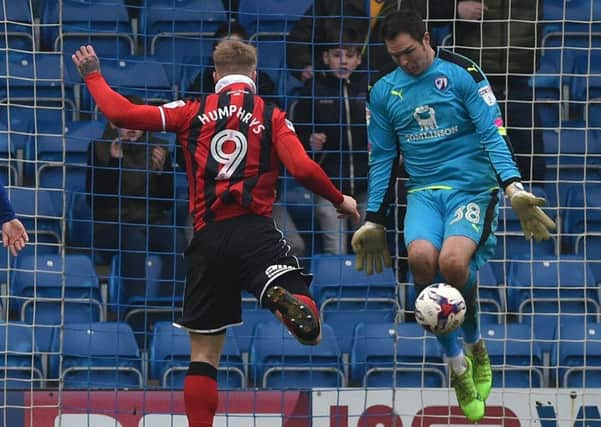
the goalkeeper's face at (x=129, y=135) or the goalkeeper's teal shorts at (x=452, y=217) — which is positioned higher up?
the goalkeeper's face at (x=129, y=135)

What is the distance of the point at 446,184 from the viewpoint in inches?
342

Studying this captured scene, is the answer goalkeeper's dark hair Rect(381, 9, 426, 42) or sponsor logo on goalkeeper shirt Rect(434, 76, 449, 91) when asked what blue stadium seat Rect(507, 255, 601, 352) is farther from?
goalkeeper's dark hair Rect(381, 9, 426, 42)

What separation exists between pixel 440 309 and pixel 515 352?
2.08m

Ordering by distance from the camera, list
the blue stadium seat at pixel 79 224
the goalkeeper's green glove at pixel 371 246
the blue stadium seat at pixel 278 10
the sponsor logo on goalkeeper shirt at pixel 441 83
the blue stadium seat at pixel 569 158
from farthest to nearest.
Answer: the blue stadium seat at pixel 278 10 → the blue stadium seat at pixel 569 158 → the blue stadium seat at pixel 79 224 → the goalkeeper's green glove at pixel 371 246 → the sponsor logo on goalkeeper shirt at pixel 441 83

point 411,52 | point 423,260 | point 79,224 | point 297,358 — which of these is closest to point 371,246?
point 423,260

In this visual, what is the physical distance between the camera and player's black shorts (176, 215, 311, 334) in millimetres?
7863

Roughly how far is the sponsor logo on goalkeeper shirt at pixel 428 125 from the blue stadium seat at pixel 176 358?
2.18 meters

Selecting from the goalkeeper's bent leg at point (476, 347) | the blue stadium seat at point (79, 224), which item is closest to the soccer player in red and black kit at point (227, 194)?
the goalkeeper's bent leg at point (476, 347)

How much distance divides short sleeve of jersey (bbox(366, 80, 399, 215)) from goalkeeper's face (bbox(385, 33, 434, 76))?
24 centimetres

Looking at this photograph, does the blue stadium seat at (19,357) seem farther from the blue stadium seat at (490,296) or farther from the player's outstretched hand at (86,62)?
the blue stadium seat at (490,296)

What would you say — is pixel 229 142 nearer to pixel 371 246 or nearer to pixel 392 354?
pixel 371 246

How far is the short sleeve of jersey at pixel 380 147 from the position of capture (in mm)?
8781

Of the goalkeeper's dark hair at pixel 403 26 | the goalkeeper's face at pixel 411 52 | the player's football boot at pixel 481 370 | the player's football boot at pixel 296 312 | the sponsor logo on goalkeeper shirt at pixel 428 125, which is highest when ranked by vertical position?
the goalkeeper's dark hair at pixel 403 26

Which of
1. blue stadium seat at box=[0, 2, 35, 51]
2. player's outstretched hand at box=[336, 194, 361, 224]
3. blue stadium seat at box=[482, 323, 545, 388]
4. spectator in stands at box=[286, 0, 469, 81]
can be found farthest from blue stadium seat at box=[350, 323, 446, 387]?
blue stadium seat at box=[0, 2, 35, 51]
